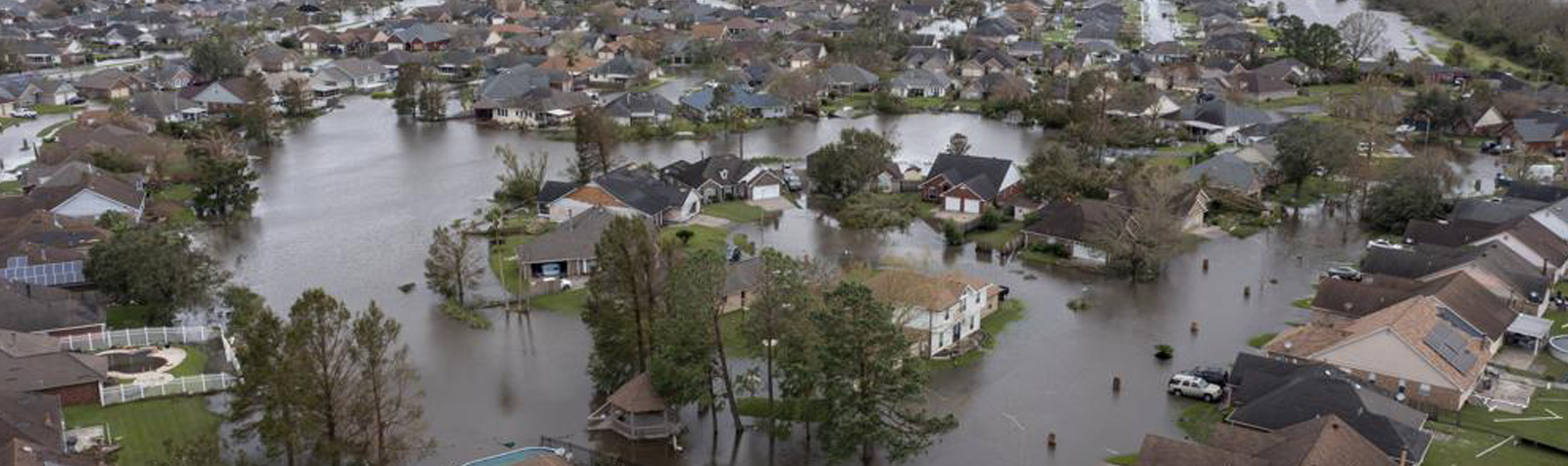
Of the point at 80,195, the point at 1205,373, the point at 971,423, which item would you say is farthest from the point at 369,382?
the point at 80,195

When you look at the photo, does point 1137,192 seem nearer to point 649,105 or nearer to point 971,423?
point 971,423

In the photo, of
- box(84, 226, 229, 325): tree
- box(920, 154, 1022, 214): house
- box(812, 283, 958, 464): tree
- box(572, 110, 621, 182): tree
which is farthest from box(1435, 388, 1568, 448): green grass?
box(572, 110, 621, 182): tree

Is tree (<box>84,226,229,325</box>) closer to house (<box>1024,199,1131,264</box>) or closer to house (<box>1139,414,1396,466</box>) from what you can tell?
house (<box>1139,414,1396,466</box>)

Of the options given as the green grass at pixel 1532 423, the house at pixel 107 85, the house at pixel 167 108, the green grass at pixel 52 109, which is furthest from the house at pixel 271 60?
the green grass at pixel 1532 423

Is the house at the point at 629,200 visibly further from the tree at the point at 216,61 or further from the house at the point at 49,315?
the tree at the point at 216,61

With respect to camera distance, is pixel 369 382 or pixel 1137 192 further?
pixel 1137 192

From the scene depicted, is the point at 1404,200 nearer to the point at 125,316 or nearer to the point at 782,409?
the point at 782,409
